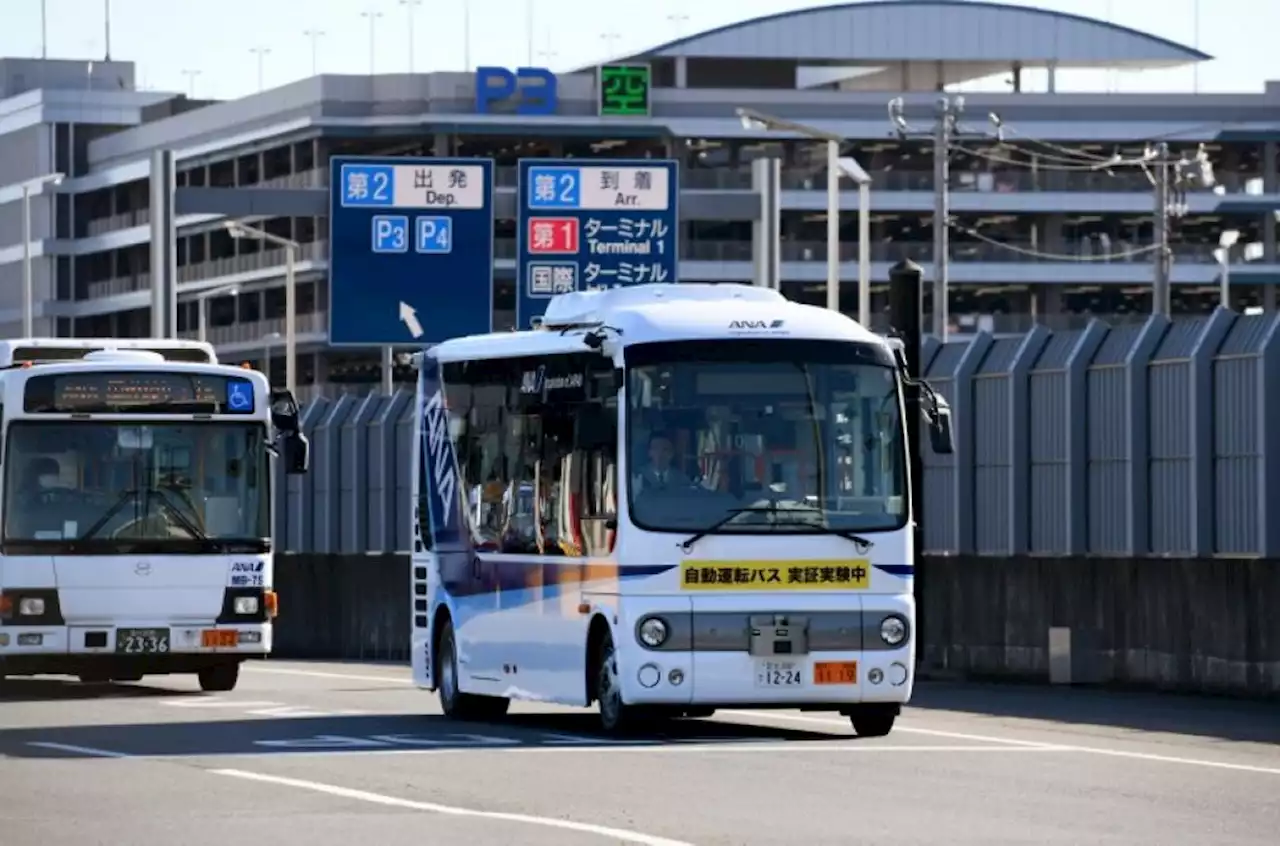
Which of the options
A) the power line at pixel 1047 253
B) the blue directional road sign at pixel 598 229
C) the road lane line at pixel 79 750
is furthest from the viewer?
the power line at pixel 1047 253

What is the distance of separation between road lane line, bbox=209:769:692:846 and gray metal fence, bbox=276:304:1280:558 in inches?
473

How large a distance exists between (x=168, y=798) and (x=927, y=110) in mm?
116563

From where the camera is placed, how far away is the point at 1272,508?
2920 cm

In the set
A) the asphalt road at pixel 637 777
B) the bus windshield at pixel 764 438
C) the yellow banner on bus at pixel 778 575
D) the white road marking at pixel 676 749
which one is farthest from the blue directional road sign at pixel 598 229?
the white road marking at pixel 676 749

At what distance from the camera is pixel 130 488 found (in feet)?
103

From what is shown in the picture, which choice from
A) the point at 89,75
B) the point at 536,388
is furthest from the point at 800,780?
the point at 89,75

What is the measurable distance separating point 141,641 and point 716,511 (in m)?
9.25

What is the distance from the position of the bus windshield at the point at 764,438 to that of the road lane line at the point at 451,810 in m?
4.47

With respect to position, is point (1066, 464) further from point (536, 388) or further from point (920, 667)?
point (536, 388)

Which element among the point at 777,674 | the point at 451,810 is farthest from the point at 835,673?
the point at 451,810

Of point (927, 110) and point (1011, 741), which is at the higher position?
point (927, 110)

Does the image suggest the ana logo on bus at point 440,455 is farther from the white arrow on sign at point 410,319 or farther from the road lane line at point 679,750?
the white arrow on sign at point 410,319

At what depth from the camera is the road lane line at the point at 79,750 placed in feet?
72.4

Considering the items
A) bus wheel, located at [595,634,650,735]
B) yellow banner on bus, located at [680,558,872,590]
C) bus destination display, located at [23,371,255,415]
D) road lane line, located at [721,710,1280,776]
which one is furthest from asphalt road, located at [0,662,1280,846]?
bus destination display, located at [23,371,255,415]
